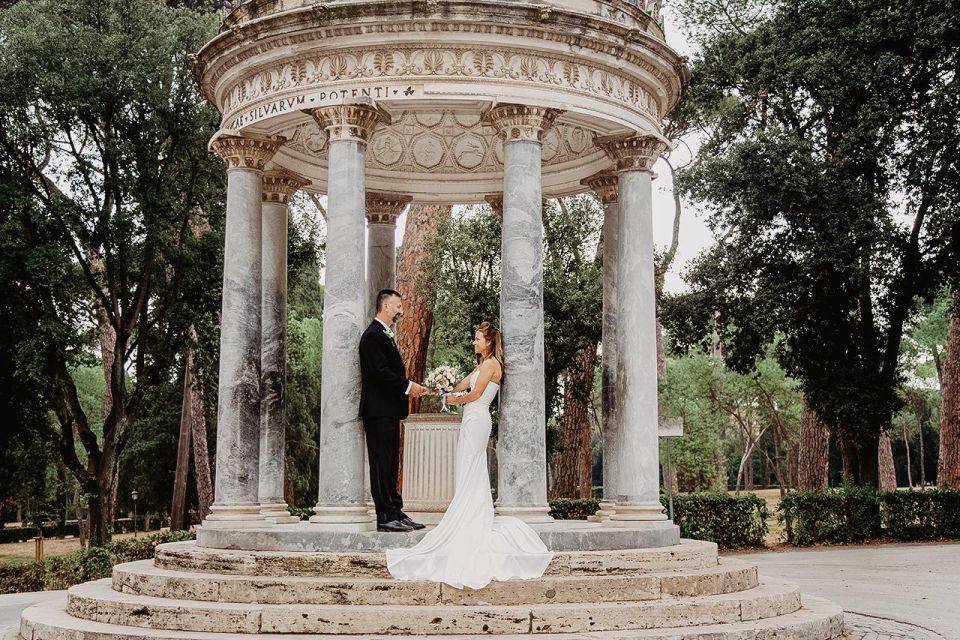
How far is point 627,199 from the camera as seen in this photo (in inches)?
718

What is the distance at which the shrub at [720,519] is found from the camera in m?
33.2

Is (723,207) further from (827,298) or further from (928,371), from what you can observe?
(928,371)

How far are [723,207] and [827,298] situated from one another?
15.3 feet

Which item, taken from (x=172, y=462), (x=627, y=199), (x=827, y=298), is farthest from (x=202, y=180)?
(x=172, y=462)

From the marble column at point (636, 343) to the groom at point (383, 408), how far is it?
13.5 ft

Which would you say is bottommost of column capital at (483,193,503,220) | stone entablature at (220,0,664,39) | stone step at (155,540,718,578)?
stone step at (155,540,718,578)

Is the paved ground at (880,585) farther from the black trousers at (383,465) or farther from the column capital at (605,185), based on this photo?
the column capital at (605,185)

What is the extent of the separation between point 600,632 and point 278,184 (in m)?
11.7

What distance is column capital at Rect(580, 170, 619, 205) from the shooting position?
2016 centimetres

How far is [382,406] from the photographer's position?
→ 15375 mm

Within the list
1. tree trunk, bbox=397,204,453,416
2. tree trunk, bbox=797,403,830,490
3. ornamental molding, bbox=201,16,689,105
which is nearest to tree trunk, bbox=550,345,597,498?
tree trunk, bbox=397,204,453,416

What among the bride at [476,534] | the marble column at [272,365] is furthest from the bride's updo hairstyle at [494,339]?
the marble column at [272,365]

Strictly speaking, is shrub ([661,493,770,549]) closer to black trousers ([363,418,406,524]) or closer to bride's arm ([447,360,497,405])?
bride's arm ([447,360,497,405])

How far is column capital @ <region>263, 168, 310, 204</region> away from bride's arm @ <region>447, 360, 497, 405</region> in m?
7.12
